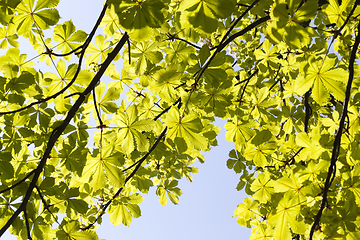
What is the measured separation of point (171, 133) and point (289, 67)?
6.85 ft

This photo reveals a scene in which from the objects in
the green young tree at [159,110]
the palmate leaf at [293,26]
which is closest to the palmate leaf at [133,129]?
the green young tree at [159,110]

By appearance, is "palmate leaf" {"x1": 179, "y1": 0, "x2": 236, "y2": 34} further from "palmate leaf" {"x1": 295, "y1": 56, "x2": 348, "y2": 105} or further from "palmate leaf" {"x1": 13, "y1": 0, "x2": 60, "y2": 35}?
"palmate leaf" {"x1": 13, "y1": 0, "x2": 60, "y2": 35}

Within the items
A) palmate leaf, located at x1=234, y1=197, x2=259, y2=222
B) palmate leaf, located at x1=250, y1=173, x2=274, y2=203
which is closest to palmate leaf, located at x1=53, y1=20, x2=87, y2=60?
palmate leaf, located at x1=250, y1=173, x2=274, y2=203

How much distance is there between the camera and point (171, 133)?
165cm

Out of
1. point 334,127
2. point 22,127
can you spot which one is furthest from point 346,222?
point 22,127

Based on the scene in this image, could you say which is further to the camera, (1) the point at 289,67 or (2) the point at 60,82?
(1) the point at 289,67

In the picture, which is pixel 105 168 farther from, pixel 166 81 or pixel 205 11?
pixel 205 11

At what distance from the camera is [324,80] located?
146 centimetres

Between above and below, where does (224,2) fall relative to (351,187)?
above

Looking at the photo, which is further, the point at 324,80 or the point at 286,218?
the point at 286,218

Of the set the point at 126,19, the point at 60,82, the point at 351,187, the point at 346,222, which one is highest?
the point at 60,82

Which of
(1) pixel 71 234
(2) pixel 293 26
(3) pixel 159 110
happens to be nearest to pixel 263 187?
(3) pixel 159 110

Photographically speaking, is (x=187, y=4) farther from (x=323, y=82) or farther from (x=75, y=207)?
(x=75, y=207)

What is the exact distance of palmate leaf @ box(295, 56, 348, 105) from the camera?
4.64ft
